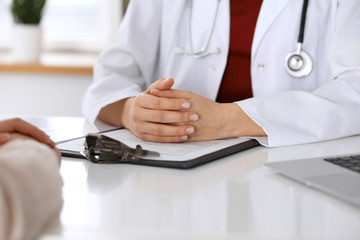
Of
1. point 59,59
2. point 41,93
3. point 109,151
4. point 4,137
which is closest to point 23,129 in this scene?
point 4,137

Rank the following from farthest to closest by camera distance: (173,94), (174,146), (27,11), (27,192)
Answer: (27,11)
(173,94)
(174,146)
(27,192)

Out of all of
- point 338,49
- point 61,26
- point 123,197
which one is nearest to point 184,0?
point 338,49

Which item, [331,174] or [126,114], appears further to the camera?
[126,114]

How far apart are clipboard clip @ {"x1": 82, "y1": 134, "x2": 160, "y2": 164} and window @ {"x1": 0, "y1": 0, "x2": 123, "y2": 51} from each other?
6.65 ft

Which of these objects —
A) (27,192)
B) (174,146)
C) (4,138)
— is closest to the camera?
(27,192)

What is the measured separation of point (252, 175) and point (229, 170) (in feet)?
0.13

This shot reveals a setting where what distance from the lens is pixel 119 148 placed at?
31.4 inches

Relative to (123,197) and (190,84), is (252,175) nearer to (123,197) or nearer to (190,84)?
(123,197)

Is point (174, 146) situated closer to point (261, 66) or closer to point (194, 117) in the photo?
point (194, 117)

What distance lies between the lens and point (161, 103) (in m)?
1.01

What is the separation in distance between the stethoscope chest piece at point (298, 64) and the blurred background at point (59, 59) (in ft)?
3.94

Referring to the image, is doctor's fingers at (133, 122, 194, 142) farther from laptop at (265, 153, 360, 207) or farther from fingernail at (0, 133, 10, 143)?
fingernail at (0, 133, 10, 143)

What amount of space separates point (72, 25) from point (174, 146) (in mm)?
2075

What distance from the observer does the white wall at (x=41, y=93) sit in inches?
95.4
